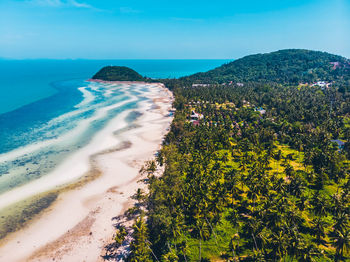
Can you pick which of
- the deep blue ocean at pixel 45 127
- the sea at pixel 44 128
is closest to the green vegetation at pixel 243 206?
the sea at pixel 44 128

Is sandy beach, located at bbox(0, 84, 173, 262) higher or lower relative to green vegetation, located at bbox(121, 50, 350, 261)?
lower

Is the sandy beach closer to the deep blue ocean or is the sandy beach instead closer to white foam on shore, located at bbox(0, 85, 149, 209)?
white foam on shore, located at bbox(0, 85, 149, 209)

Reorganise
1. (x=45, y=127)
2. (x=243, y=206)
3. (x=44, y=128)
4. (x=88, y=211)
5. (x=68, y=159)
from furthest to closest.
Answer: (x=45, y=127)
(x=44, y=128)
(x=68, y=159)
(x=88, y=211)
(x=243, y=206)

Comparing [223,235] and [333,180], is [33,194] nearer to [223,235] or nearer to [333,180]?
[223,235]

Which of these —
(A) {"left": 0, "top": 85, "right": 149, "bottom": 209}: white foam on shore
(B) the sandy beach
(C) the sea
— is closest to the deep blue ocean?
(C) the sea

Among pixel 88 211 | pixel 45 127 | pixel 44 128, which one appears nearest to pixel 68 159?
pixel 88 211

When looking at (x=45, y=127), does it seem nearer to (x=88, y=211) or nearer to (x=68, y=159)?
(x=68, y=159)

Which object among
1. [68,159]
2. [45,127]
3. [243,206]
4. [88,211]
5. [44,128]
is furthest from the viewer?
[45,127]

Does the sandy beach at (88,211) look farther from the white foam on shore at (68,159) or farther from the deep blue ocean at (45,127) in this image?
the deep blue ocean at (45,127)
